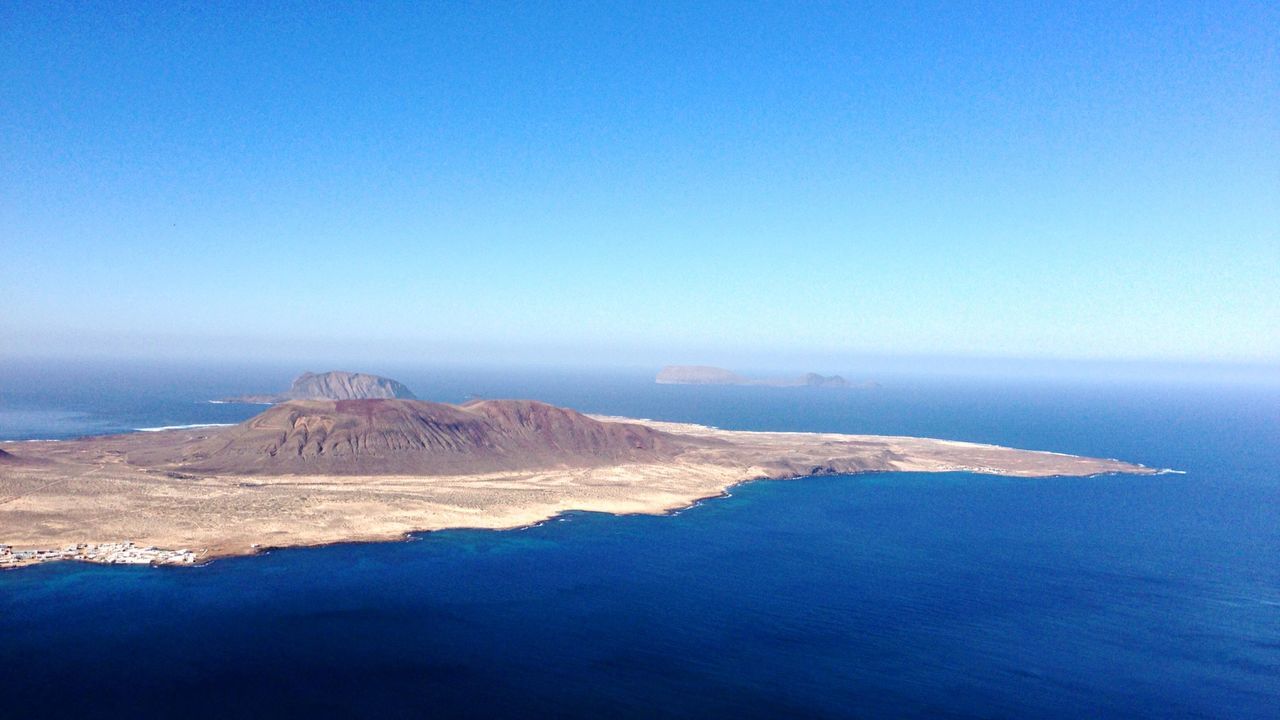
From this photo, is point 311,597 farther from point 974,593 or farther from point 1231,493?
point 1231,493

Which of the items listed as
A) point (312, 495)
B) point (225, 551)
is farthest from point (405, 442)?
point (225, 551)

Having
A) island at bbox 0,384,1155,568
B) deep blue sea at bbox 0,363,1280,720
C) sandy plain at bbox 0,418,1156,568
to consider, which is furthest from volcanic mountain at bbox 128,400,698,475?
deep blue sea at bbox 0,363,1280,720

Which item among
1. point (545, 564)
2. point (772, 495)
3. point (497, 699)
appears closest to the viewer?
point (497, 699)

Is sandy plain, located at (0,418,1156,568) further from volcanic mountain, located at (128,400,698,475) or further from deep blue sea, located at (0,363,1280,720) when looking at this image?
deep blue sea, located at (0,363,1280,720)

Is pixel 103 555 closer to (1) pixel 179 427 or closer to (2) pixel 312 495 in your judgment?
(2) pixel 312 495

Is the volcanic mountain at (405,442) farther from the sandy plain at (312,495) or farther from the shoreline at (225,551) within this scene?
the shoreline at (225,551)

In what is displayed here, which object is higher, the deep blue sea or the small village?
the small village

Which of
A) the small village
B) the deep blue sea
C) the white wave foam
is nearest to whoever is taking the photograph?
the deep blue sea

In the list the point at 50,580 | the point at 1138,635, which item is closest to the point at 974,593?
the point at 1138,635
